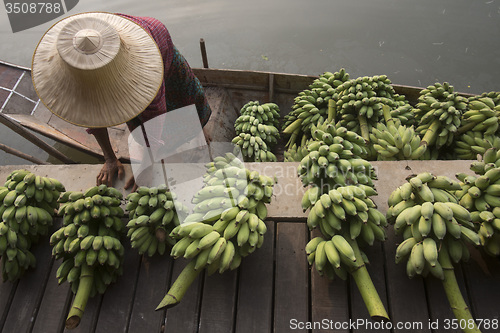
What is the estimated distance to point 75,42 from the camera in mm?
1852

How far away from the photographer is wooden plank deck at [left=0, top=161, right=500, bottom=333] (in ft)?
6.23

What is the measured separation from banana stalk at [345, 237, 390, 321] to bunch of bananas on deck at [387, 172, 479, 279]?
238mm

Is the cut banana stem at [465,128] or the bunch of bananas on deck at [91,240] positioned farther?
the cut banana stem at [465,128]

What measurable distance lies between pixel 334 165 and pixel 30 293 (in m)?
2.02

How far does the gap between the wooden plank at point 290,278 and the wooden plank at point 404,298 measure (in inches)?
18.6

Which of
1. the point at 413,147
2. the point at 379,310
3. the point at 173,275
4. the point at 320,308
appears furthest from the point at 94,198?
the point at 413,147

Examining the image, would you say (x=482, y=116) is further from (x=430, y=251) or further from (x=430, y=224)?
(x=430, y=251)

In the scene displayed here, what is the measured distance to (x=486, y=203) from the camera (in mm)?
1842

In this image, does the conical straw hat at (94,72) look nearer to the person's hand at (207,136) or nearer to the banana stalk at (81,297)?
the banana stalk at (81,297)

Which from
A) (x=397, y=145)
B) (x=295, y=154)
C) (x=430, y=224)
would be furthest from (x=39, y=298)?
(x=397, y=145)

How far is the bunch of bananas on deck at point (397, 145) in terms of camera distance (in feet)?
8.22

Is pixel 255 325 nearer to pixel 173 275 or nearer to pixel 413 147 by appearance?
pixel 173 275

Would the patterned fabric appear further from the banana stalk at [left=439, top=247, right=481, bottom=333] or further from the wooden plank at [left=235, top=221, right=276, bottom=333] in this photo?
the banana stalk at [left=439, top=247, right=481, bottom=333]

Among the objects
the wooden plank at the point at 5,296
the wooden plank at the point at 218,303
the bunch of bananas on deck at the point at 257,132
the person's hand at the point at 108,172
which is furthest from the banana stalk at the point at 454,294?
the wooden plank at the point at 5,296
